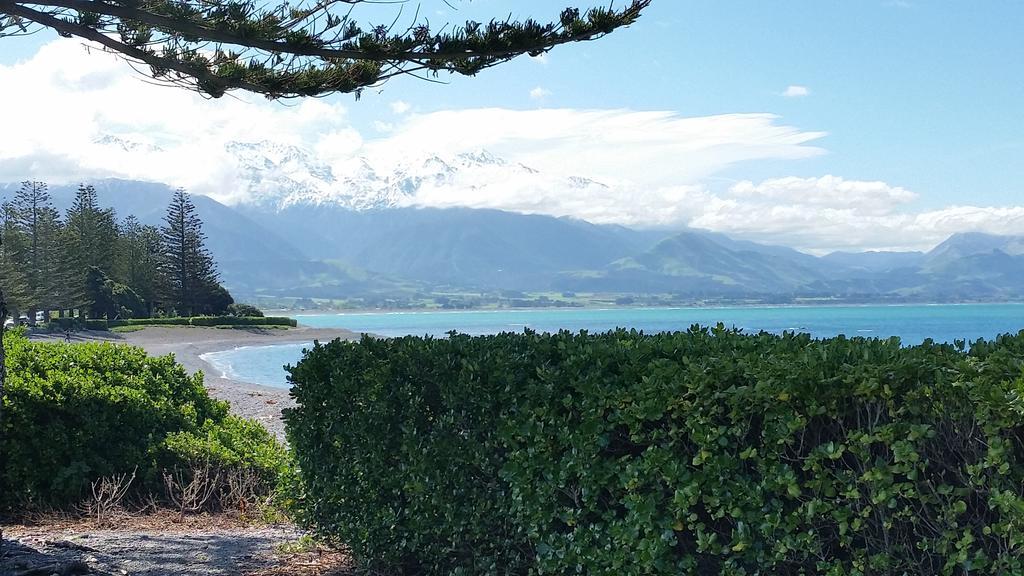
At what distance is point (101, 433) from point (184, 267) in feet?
217

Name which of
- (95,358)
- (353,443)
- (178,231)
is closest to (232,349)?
(178,231)

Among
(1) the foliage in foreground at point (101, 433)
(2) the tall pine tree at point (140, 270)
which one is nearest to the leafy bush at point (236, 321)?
(2) the tall pine tree at point (140, 270)

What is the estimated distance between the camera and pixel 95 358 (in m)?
8.23

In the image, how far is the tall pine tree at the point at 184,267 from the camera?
69500 mm

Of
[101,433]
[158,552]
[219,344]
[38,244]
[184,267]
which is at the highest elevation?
[38,244]

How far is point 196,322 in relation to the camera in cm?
6316

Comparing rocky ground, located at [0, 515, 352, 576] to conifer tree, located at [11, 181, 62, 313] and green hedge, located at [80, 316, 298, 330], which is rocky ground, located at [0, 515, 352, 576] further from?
conifer tree, located at [11, 181, 62, 313]

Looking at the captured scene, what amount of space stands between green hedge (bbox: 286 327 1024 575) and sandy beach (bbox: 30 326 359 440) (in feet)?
42.8

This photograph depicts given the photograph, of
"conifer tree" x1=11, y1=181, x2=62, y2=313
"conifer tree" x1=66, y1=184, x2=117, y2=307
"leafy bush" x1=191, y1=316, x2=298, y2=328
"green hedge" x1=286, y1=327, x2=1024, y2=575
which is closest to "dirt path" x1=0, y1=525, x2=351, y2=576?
"green hedge" x1=286, y1=327, x2=1024, y2=575

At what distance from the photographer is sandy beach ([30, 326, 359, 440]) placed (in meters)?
22.8

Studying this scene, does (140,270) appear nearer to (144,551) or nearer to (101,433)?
(101,433)

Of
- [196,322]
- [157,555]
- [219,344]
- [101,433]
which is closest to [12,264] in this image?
[196,322]

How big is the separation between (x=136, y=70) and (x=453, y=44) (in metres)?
2.59

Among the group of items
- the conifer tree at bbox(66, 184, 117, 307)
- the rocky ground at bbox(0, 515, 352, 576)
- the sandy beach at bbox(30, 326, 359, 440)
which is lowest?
the sandy beach at bbox(30, 326, 359, 440)
